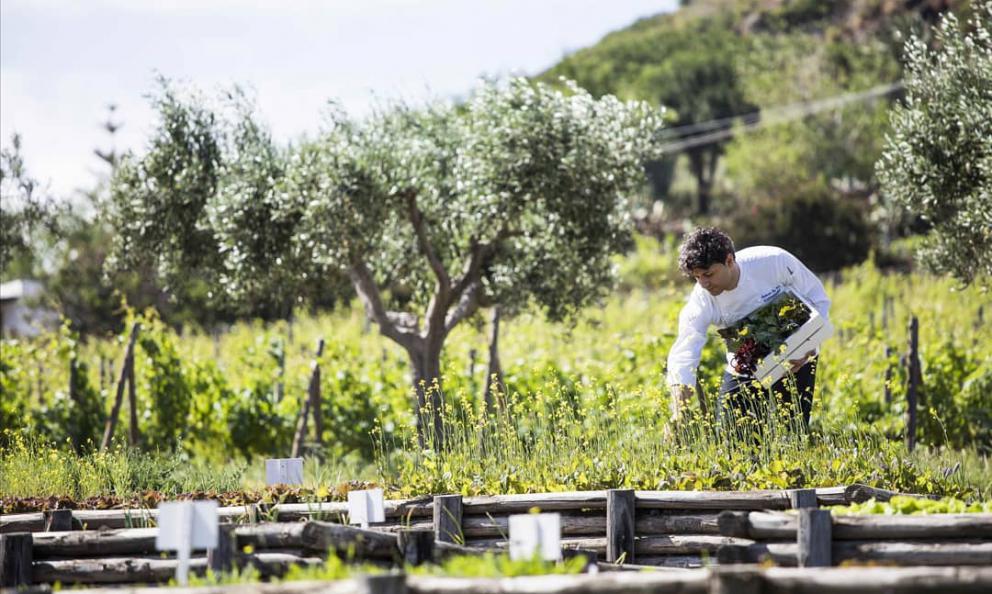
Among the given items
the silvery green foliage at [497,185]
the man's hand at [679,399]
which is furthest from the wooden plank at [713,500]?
the silvery green foliage at [497,185]

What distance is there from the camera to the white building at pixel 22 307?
25219mm

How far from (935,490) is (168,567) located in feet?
11.8

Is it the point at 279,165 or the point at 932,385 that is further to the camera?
the point at 932,385

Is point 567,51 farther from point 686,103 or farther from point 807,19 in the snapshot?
point 686,103

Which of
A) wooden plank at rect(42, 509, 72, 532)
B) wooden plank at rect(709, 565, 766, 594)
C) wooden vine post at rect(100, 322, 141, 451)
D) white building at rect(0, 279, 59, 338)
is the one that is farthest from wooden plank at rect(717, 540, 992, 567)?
white building at rect(0, 279, 59, 338)

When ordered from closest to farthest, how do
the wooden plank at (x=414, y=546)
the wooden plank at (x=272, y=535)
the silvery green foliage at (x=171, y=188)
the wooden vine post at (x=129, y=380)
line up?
the wooden plank at (x=414, y=546) → the wooden plank at (x=272, y=535) → the silvery green foliage at (x=171, y=188) → the wooden vine post at (x=129, y=380)

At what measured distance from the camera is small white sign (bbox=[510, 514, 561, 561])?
13.3 ft

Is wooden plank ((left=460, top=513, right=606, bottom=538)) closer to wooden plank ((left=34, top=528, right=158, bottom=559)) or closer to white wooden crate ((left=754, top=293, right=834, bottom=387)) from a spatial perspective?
white wooden crate ((left=754, top=293, right=834, bottom=387))

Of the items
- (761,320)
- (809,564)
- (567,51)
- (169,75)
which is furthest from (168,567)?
(567,51)

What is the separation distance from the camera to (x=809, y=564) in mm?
4391

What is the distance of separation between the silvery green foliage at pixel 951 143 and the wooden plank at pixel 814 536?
485 centimetres

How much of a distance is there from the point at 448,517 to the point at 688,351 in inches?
58.1

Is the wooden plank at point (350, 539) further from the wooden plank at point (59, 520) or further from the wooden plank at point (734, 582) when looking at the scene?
the wooden plank at point (59, 520)

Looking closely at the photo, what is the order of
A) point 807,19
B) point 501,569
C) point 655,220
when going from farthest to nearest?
point 807,19 → point 655,220 → point 501,569
